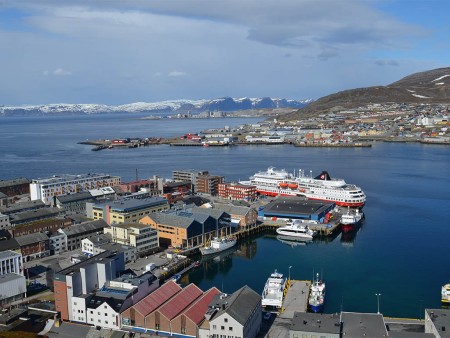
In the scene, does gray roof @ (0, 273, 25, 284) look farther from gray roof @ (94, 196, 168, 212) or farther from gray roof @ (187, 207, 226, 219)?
gray roof @ (187, 207, 226, 219)

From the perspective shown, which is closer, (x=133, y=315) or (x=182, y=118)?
(x=133, y=315)

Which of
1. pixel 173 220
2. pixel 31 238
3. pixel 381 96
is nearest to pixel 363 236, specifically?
pixel 173 220

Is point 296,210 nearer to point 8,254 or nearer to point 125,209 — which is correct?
point 125,209

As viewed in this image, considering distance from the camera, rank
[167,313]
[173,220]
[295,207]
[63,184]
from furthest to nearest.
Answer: [63,184] < [295,207] < [173,220] < [167,313]

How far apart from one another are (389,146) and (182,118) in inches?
1935

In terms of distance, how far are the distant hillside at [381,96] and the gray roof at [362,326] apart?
38055mm

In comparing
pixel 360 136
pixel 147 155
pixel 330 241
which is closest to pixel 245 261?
pixel 330 241

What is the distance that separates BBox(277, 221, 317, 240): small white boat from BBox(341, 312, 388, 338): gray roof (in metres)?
4.50

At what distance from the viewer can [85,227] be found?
9508mm

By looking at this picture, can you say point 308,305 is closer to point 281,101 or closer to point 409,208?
point 409,208

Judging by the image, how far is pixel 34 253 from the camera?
8.57 meters

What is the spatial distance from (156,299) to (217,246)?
Answer: 3.19m

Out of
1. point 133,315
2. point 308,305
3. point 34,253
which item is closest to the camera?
point 133,315

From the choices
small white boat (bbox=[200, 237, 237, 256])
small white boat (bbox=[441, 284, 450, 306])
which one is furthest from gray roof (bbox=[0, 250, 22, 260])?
small white boat (bbox=[441, 284, 450, 306])
